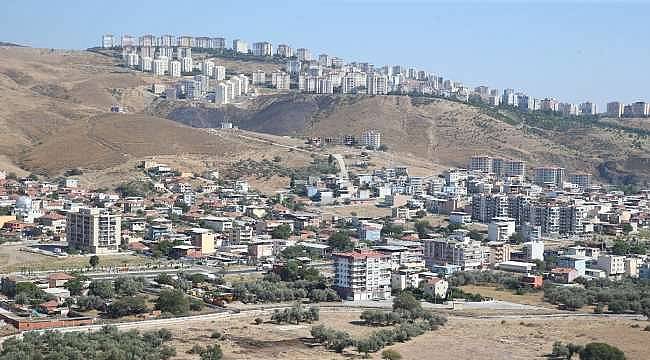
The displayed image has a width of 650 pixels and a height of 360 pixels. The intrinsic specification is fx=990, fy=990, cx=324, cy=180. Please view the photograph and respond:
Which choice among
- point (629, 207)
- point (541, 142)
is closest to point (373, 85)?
point (541, 142)

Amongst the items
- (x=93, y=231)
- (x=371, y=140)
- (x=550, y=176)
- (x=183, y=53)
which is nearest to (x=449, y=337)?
(x=93, y=231)

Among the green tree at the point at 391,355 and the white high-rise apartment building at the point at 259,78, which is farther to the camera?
the white high-rise apartment building at the point at 259,78

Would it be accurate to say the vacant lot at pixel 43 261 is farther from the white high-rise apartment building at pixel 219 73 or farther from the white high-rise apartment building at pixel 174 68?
the white high-rise apartment building at pixel 174 68

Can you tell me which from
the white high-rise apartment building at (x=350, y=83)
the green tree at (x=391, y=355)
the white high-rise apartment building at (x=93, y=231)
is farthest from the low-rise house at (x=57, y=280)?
the white high-rise apartment building at (x=350, y=83)

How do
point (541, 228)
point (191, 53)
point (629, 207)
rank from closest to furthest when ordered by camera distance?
point (541, 228) → point (629, 207) → point (191, 53)

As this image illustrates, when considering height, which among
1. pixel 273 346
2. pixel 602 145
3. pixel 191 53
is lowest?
pixel 273 346

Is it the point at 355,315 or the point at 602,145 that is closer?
the point at 355,315

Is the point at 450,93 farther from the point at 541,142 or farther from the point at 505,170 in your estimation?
the point at 505,170
